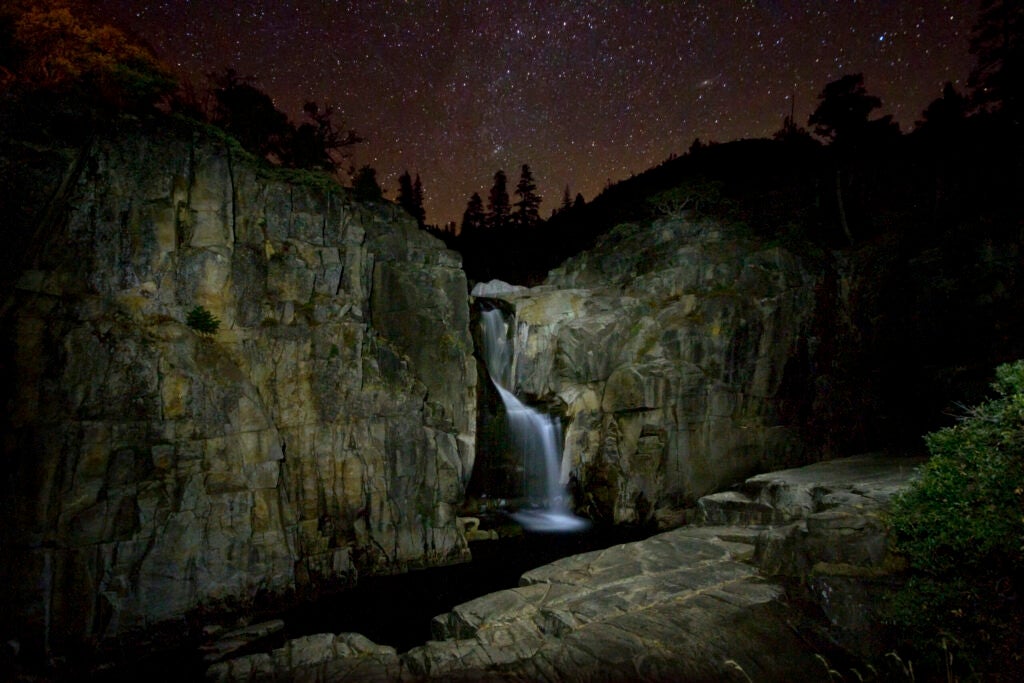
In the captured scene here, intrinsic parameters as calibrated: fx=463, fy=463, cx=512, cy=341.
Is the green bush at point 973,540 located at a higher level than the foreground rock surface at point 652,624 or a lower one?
higher

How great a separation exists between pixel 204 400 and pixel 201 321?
8.73 feet

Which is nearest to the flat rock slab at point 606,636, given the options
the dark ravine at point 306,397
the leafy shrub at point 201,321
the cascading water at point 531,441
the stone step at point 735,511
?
the dark ravine at point 306,397

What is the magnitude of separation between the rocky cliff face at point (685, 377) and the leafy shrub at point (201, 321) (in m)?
16.6

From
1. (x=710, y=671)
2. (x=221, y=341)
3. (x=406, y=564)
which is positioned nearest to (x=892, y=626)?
(x=710, y=671)

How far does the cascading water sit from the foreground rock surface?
14434mm

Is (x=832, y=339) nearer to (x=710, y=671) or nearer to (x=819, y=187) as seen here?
(x=819, y=187)

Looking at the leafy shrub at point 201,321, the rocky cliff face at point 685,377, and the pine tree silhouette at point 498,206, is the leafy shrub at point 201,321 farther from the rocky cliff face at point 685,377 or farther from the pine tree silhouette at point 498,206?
the pine tree silhouette at point 498,206

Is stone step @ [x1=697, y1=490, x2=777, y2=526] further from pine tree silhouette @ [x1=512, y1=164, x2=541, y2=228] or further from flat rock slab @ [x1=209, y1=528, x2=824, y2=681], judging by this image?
pine tree silhouette @ [x1=512, y1=164, x2=541, y2=228]

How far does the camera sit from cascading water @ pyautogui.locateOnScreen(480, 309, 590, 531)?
24406mm

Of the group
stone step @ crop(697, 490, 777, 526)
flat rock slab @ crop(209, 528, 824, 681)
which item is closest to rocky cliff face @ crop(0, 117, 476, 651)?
flat rock slab @ crop(209, 528, 824, 681)

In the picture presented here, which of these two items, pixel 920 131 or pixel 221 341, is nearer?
pixel 221 341

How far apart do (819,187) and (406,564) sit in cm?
3259

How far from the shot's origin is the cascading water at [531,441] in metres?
24.4

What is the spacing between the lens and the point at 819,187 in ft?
98.2
